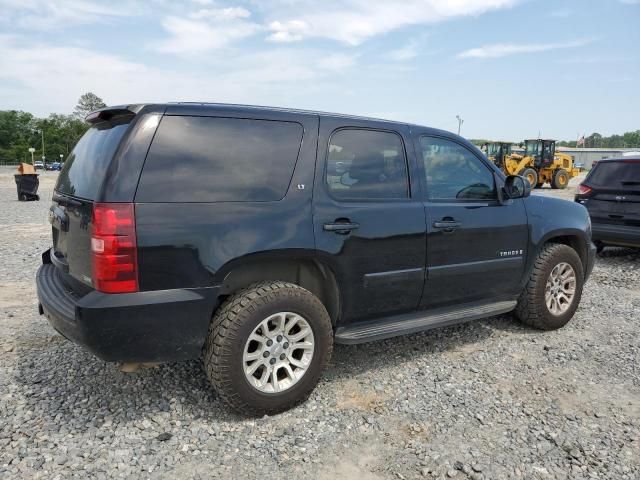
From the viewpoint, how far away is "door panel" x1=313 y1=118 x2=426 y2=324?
3.21 m

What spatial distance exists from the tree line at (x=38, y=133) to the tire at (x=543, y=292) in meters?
93.5

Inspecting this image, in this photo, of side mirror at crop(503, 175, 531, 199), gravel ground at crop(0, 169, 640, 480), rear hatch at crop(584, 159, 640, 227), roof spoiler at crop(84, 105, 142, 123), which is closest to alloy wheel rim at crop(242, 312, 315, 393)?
gravel ground at crop(0, 169, 640, 480)

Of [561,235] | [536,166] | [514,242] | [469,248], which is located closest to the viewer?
[469,248]

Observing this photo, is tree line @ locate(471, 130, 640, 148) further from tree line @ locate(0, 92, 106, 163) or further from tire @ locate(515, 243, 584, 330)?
tire @ locate(515, 243, 584, 330)

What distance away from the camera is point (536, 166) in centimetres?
2456

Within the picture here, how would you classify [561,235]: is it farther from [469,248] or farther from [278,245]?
[278,245]

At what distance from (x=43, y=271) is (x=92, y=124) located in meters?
1.11

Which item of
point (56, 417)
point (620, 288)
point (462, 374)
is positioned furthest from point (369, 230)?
point (620, 288)

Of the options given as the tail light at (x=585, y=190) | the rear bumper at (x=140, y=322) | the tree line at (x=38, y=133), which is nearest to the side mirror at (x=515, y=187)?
the rear bumper at (x=140, y=322)

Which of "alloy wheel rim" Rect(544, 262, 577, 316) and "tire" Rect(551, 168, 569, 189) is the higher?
"tire" Rect(551, 168, 569, 189)

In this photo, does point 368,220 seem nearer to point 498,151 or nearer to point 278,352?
point 278,352

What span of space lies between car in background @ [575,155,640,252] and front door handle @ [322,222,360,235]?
19.6 ft

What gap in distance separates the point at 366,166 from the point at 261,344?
4.62ft

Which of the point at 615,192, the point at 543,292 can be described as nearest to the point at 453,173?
the point at 543,292
